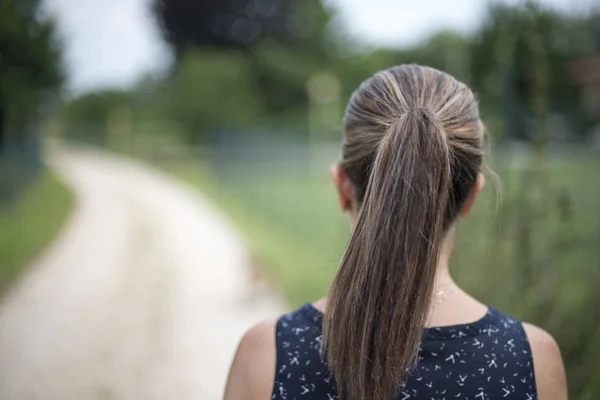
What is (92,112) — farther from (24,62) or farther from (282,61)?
(282,61)

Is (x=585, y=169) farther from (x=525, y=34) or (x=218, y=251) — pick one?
(x=218, y=251)

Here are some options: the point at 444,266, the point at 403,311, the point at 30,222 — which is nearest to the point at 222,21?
the point at 30,222

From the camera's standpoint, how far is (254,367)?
959 millimetres

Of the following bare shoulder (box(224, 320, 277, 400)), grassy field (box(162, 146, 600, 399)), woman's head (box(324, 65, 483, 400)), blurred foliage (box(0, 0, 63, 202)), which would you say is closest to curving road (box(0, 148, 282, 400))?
blurred foliage (box(0, 0, 63, 202))

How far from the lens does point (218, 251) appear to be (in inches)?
237

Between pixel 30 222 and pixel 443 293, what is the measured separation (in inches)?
99.0

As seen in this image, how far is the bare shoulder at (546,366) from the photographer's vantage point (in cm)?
98

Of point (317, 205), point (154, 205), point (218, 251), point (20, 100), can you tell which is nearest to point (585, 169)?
point (20, 100)

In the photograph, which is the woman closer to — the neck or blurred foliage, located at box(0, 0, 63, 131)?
the neck

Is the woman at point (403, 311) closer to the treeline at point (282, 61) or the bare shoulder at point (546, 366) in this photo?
the bare shoulder at point (546, 366)

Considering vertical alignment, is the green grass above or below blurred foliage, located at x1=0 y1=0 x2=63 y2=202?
below

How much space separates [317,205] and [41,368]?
310 inches

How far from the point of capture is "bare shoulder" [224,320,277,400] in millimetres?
952

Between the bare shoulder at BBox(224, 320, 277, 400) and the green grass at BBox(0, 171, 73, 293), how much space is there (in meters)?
2.00
